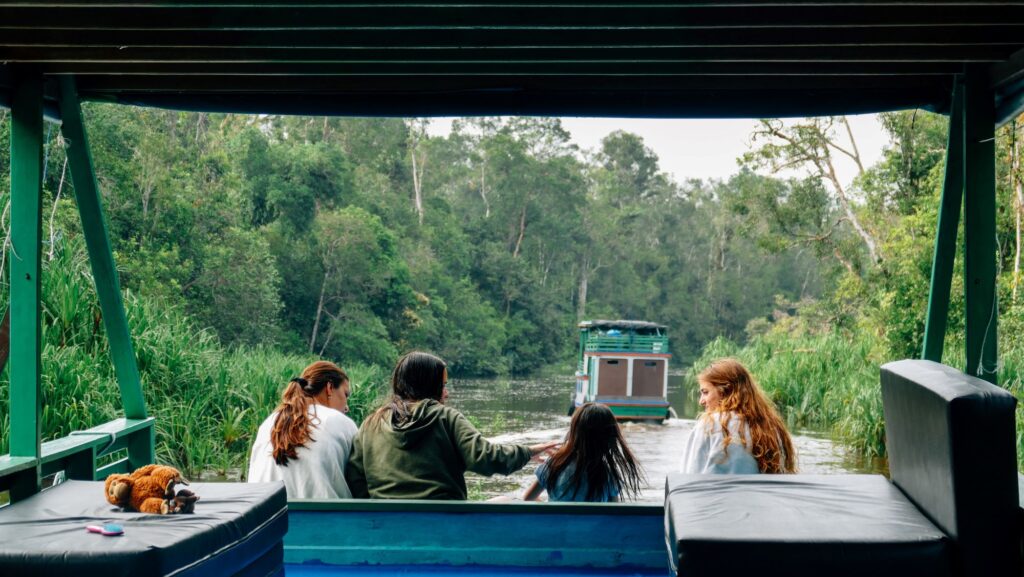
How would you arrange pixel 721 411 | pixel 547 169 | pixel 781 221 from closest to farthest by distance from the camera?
pixel 721 411 → pixel 781 221 → pixel 547 169

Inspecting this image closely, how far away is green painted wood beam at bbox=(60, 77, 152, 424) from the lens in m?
3.22

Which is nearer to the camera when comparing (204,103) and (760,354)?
(204,103)

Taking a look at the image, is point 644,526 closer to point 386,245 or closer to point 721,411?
point 721,411

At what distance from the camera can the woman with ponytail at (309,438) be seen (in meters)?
2.96

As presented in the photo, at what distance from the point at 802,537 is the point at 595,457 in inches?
45.9

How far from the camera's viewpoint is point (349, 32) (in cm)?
281

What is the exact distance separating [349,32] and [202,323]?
50.1ft

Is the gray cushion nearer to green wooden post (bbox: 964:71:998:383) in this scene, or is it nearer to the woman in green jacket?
green wooden post (bbox: 964:71:998:383)

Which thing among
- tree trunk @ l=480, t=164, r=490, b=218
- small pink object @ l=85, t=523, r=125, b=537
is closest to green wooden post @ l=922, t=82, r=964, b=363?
small pink object @ l=85, t=523, r=125, b=537

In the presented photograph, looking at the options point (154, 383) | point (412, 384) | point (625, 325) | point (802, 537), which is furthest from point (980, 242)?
point (625, 325)

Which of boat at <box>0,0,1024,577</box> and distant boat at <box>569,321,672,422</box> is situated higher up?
boat at <box>0,0,1024,577</box>

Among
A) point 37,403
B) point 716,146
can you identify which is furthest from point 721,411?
point 716,146

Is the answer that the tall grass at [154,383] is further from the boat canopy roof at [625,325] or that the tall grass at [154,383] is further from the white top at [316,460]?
the boat canopy roof at [625,325]

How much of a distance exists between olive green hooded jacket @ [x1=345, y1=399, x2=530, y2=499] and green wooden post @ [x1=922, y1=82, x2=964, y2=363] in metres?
1.46
